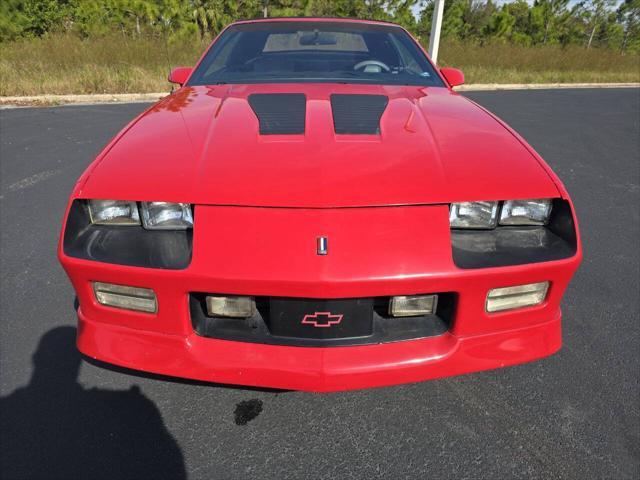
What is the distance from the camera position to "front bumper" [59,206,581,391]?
1.09 metres

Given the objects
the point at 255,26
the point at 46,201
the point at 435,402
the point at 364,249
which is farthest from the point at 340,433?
the point at 46,201

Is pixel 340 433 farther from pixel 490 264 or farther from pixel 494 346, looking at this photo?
pixel 490 264

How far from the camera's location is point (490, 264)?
1.18 m

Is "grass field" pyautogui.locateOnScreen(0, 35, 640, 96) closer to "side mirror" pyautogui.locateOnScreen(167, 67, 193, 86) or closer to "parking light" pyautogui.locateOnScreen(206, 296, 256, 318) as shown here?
"side mirror" pyautogui.locateOnScreen(167, 67, 193, 86)

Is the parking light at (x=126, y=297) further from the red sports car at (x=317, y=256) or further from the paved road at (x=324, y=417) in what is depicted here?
the paved road at (x=324, y=417)

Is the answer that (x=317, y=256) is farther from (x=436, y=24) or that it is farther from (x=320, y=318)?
(x=436, y=24)

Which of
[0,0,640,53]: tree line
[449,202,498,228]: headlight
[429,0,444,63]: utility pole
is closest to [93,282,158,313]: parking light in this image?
[449,202,498,228]: headlight

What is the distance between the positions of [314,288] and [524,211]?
774 millimetres

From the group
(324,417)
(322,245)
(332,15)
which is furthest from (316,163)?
(332,15)

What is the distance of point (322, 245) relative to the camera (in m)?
1.10

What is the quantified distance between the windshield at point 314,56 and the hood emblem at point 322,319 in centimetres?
139

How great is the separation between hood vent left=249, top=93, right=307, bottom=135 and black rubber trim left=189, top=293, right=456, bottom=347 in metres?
0.66

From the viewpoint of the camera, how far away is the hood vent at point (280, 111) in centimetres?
150

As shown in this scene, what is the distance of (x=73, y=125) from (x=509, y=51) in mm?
14904
